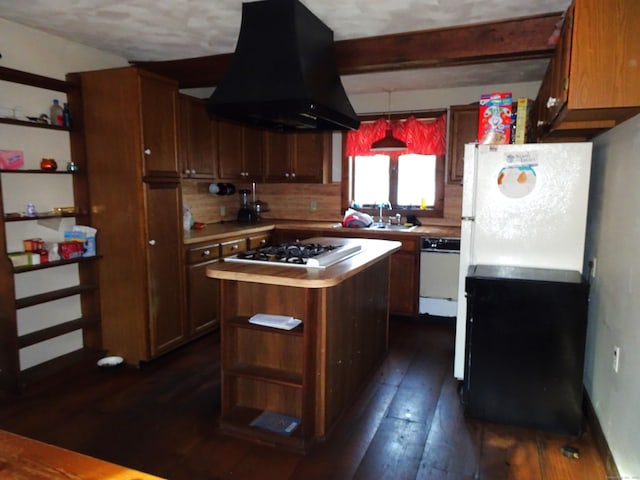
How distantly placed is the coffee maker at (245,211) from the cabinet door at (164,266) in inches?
64.9

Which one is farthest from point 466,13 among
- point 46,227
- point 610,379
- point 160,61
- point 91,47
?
point 46,227

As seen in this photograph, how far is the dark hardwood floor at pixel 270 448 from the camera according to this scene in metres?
2.09

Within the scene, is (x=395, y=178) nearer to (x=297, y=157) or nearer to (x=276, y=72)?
(x=297, y=157)

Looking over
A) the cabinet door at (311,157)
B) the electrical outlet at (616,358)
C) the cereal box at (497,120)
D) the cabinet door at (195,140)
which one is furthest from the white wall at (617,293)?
the cabinet door at (195,140)

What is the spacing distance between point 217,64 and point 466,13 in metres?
1.89

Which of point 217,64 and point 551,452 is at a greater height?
point 217,64

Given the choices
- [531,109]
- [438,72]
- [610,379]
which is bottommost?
[610,379]

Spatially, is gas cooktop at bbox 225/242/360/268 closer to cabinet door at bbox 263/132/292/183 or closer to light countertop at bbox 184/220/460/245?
light countertop at bbox 184/220/460/245

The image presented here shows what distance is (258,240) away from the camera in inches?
176

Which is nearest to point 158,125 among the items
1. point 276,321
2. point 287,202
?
point 276,321

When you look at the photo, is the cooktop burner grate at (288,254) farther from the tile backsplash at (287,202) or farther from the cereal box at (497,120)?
the tile backsplash at (287,202)

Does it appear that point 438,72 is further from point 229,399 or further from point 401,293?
point 229,399

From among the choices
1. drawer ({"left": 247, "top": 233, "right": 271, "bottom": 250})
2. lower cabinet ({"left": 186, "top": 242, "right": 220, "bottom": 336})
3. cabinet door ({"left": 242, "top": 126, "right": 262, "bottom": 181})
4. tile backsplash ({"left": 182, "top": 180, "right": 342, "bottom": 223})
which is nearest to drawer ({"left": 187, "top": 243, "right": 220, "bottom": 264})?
lower cabinet ({"left": 186, "top": 242, "right": 220, "bottom": 336})

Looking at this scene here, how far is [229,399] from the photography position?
2473mm
